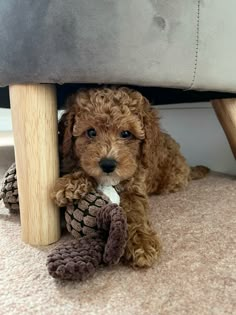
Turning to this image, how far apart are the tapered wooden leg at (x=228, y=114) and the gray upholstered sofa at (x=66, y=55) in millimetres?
411

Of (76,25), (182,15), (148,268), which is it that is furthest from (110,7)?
(148,268)

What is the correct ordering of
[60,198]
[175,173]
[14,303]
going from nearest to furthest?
[14,303]
[60,198]
[175,173]

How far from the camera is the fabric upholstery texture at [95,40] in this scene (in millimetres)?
903

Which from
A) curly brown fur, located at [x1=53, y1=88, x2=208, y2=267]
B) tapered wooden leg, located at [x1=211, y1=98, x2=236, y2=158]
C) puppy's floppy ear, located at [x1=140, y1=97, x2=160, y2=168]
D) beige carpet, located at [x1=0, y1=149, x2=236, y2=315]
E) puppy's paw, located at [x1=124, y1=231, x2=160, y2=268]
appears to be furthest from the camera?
tapered wooden leg, located at [x1=211, y1=98, x2=236, y2=158]

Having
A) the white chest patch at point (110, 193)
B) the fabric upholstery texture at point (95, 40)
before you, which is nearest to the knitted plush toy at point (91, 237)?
the white chest patch at point (110, 193)

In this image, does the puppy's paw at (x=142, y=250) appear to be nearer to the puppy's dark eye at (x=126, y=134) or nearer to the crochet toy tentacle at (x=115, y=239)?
the crochet toy tentacle at (x=115, y=239)

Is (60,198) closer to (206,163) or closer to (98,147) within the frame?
(98,147)

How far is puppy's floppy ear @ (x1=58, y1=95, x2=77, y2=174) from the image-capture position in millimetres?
1075

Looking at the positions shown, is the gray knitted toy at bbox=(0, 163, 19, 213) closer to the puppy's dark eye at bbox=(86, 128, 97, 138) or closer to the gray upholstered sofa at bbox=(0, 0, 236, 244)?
the gray upholstered sofa at bbox=(0, 0, 236, 244)

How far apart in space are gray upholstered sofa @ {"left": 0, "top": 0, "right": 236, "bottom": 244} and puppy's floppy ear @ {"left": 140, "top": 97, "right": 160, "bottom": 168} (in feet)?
0.36

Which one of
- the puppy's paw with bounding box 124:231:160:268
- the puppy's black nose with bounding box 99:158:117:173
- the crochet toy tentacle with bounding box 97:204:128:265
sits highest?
the puppy's black nose with bounding box 99:158:117:173

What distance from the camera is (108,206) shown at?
0.90m

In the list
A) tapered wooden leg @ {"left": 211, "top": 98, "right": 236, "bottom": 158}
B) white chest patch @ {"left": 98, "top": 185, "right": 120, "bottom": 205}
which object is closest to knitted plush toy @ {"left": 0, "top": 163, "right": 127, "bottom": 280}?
white chest patch @ {"left": 98, "top": 185, "right": 120, "bottom": 205}

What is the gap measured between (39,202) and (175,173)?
65cm
